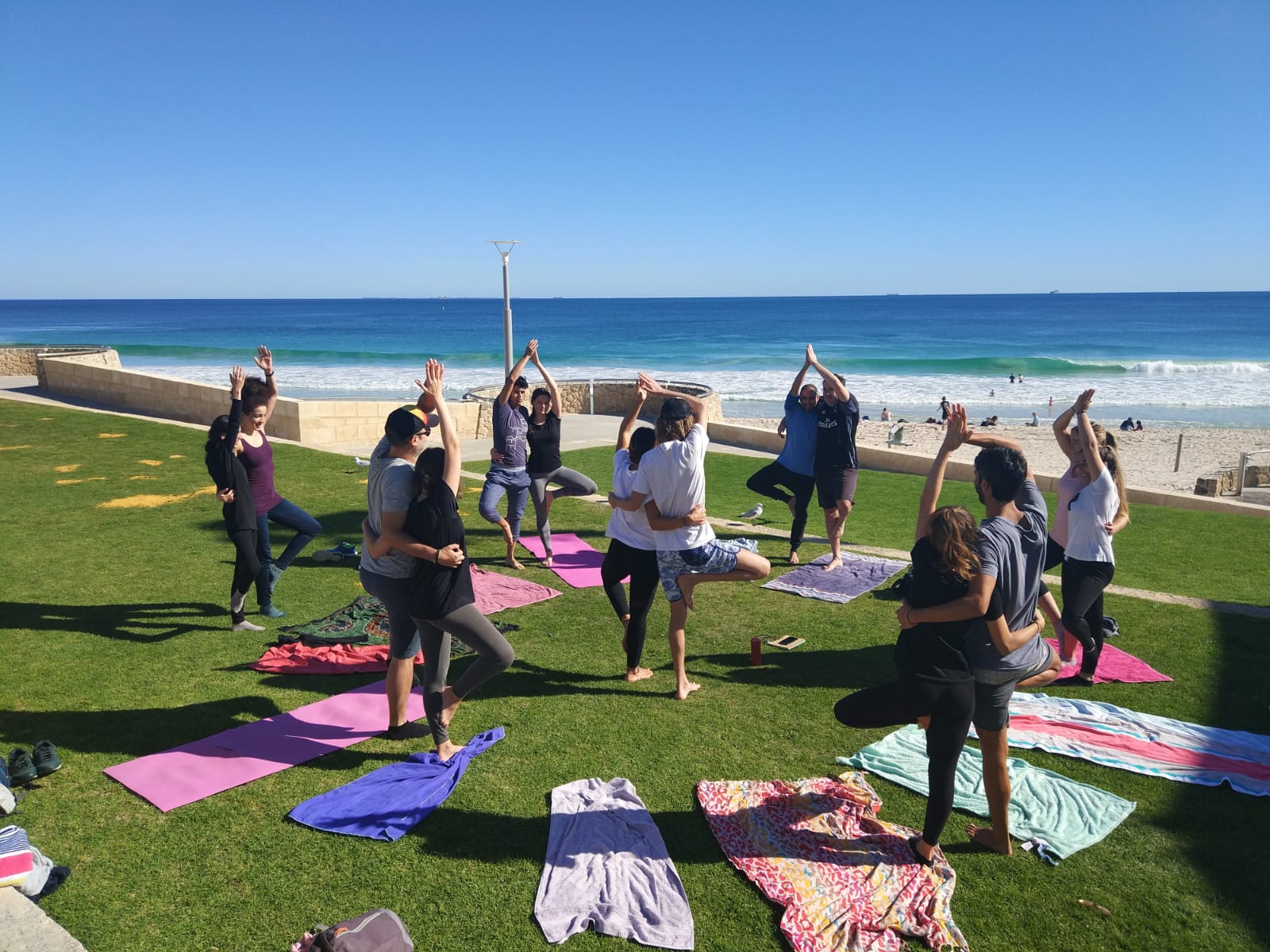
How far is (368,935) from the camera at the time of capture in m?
3.21

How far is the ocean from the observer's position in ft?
147

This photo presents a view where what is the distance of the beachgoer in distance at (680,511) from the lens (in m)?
5.25

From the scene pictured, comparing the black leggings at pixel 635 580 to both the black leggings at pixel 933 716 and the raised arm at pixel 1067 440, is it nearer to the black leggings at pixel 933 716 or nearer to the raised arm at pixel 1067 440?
the black leggings at pixel 933 716

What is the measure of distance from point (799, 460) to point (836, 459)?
426 millimetres

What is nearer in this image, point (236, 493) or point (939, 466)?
point (939, 466)

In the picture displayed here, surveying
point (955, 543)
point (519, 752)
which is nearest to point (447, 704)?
point (519, 752)

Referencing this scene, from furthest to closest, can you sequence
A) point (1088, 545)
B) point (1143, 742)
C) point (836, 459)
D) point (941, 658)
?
point (836, 459)
point (1088, 545)
point (1143, 742)
point (941, 658)

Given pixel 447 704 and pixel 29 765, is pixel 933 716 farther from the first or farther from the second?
pixel 29 765

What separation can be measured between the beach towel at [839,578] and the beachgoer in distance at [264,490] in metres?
4.40

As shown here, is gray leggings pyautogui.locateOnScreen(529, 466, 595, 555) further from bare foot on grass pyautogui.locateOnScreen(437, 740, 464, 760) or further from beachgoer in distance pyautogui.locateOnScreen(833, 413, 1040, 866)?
beachgoer in distance pyautogui.locateOnScreen(833, 413, 1040, 866)

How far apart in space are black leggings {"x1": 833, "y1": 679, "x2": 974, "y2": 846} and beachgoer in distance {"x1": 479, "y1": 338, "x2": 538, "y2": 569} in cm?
512

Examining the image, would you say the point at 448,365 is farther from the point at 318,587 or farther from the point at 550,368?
the point at 318,587

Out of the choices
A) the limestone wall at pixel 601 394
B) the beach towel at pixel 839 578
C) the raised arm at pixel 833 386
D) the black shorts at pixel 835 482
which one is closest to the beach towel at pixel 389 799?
the beach towel at pixel 839 578

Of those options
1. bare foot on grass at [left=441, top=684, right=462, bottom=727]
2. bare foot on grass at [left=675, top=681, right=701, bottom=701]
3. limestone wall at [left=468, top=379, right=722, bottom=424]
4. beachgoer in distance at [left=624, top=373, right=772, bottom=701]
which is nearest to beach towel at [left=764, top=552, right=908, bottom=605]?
bare foot on grass at [left=675, top=681, right=701, bottom=701]
